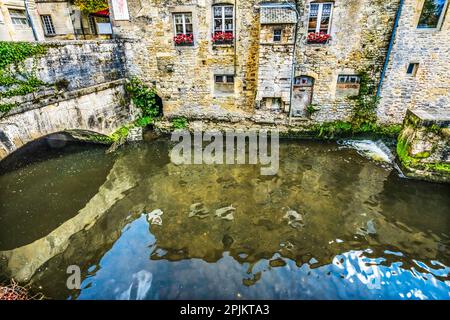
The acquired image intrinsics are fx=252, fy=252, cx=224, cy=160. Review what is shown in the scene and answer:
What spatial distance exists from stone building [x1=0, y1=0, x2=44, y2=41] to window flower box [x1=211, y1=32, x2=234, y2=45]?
42.5 ft

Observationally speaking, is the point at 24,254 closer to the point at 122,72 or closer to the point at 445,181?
the point at 122,72

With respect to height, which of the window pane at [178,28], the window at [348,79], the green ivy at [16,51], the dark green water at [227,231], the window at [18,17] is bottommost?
the dark green water at [227,231]

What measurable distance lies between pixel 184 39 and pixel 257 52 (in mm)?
3193

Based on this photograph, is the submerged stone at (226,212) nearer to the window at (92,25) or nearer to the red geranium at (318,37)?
the red geranium at (318,37)

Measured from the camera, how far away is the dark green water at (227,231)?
521 cm

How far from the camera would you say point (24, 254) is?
5980 millimetres

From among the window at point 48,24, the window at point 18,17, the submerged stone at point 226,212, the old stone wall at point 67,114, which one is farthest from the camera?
the window at point 48,24

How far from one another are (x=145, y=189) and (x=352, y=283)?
252 inches

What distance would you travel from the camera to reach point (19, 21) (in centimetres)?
1550

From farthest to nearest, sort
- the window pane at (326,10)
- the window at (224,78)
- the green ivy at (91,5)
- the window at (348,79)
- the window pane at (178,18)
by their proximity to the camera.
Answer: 1. the green ivy at (91,5)
2. the window at (224,78)
3. the window at (348,79)
4. the window pane at (178,18)
5. the window pane at (326,10)

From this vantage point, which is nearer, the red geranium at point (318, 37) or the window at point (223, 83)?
the red geranium at point (318, 37)

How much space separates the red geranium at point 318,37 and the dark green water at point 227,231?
192 inches

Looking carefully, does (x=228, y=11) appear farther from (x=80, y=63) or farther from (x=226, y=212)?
(x=226, y=212)

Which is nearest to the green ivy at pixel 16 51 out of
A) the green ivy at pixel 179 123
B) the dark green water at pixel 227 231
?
the dark green water at pixel 227 231
